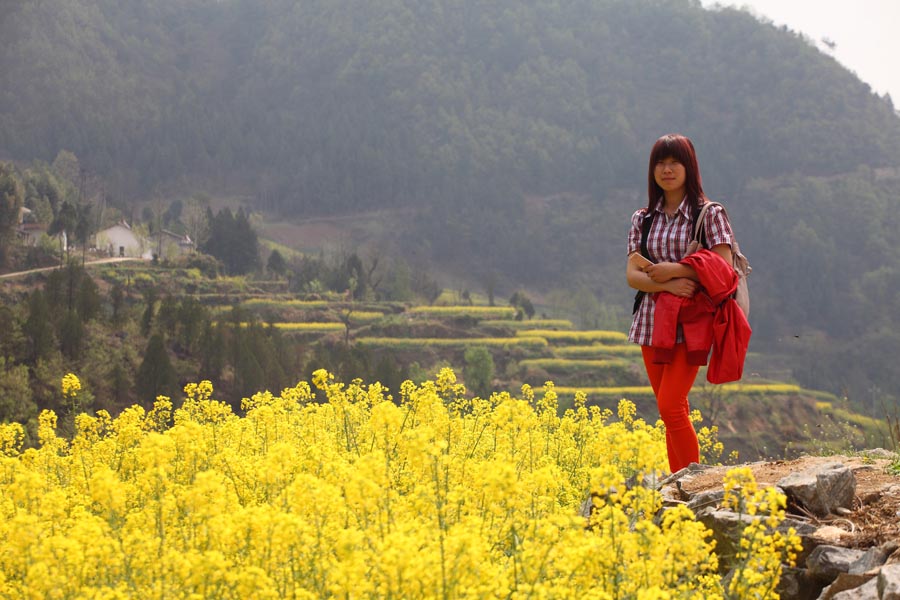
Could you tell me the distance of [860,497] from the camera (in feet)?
18.3

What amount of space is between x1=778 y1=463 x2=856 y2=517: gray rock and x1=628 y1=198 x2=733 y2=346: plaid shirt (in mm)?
1110

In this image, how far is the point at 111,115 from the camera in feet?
474

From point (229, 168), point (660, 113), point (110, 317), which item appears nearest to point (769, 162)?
point (660, 113)

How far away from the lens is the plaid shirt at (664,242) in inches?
240

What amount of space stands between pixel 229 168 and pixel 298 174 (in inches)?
479

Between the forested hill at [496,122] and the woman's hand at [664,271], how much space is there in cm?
9918

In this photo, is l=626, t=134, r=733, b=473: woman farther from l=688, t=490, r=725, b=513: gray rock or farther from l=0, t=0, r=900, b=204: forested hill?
l=0, t=0, r=900, b=204: forested hill

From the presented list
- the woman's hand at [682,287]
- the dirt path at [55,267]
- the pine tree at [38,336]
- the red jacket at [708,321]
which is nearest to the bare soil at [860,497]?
the red jacket at [708,321]

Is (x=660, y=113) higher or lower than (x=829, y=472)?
higher

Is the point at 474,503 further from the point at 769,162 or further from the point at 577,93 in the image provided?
the point at 577,93

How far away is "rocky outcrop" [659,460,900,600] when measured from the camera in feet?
14.3

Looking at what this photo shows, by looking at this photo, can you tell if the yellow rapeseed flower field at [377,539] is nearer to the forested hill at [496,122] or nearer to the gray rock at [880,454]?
the gray rock at [880,454]

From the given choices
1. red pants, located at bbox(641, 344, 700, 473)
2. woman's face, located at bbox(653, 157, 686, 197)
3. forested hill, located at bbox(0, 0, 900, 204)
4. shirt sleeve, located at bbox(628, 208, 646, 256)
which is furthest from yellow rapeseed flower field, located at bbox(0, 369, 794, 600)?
forested hill, located at bbox(0, 0, 900, 204)

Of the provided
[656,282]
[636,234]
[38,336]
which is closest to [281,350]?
[38,336]
